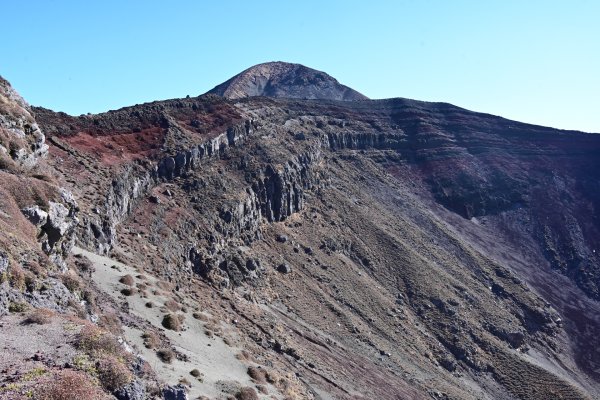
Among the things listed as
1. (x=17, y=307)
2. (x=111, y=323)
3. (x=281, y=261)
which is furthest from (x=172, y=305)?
(x=281, y=261)

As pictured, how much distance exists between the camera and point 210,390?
92.9ft

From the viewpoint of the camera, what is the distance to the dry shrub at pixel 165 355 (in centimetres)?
2858

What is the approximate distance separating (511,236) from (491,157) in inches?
1120

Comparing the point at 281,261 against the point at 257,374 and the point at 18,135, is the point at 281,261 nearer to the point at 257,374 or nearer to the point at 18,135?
the point at 257,374

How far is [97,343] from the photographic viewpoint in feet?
55.8

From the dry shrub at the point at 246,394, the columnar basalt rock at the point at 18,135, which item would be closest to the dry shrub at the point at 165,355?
the dry shrub at the point at 246,394

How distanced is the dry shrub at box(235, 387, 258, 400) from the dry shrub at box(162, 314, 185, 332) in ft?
24.4

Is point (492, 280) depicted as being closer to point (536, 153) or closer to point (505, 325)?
point (505, 325)

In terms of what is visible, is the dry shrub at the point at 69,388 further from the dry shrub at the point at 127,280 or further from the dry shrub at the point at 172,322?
the dry shrub at the point at 127,280

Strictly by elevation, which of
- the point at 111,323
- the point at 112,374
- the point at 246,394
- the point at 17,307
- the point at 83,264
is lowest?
the point at 246,394

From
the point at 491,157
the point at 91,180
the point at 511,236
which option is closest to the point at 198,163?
the point at 91,180

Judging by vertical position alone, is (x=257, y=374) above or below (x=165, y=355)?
below

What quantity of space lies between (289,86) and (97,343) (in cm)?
18137

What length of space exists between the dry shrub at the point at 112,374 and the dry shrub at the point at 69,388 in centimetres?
56
